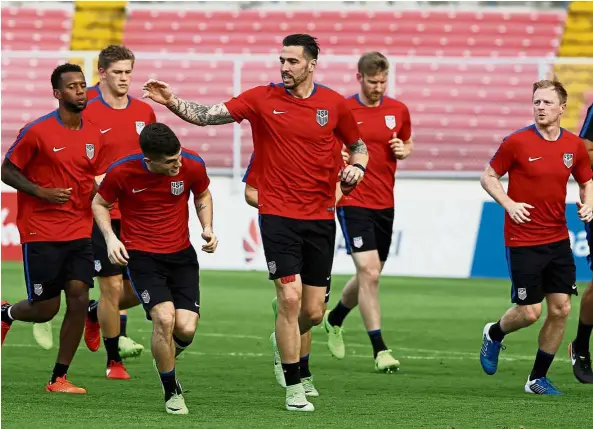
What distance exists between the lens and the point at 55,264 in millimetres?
9219

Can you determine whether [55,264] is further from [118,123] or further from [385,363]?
[385,363]

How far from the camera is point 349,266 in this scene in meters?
18.8

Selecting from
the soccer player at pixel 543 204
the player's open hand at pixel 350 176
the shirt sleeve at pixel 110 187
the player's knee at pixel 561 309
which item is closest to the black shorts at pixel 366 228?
the soccer player at pixel 543 204

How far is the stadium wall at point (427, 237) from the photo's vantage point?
18.3 metres

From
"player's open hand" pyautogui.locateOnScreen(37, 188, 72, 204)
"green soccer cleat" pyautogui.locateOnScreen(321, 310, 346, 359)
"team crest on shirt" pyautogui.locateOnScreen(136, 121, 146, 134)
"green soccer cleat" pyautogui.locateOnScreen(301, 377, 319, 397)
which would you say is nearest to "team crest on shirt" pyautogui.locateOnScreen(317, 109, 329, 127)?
"green soccer cleat" pyautogui.locateOnScreen(301, 377, 319, 397)

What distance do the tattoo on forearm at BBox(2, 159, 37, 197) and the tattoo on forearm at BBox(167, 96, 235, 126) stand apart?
1313 millimetres

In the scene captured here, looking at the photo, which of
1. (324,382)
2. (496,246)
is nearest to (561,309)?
(324,382)

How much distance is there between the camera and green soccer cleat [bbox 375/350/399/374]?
33.8 ft

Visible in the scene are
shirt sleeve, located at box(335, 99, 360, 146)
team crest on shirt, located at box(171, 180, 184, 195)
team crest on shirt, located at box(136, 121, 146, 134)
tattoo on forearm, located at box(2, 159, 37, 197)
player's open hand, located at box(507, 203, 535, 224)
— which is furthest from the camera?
team crest on shirt, located at box(136, 121, 146, 134)

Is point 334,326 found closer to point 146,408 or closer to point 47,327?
point 47,327

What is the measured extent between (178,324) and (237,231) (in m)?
10.5

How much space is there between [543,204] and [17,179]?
11.7ft

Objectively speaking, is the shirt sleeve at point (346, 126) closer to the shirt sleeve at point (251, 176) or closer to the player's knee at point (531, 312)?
the shirt sleeve at point (251, 176)

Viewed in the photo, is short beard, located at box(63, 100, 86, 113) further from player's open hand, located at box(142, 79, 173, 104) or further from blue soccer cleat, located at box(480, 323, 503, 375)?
blue soccer cleat, located at box(480, 323, 503, 375)
